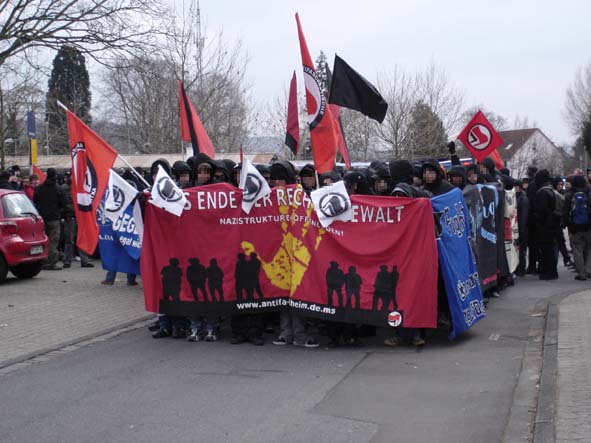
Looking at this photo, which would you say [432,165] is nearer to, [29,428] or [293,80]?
[293,80]

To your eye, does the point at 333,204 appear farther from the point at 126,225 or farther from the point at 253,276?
the point at 126,225

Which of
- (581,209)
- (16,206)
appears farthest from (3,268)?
(581,209)

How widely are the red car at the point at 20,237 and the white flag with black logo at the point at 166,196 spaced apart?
6.03 metres

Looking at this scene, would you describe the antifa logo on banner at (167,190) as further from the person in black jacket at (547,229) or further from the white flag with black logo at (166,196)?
the person in black jacket at (547,229)

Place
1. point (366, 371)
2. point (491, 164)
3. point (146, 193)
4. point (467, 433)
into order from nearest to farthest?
point (467, 433) < point (366, 371) < point (146, 193) < point (491, 164)

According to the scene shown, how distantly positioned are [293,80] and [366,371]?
6.34 meters

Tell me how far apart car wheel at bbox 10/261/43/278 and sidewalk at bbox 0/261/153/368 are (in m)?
0.18

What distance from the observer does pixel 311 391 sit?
6.76m

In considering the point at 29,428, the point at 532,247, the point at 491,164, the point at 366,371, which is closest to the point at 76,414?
the point at 29,428

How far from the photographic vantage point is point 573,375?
6.95 meters

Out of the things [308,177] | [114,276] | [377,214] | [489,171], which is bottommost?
[114,276]

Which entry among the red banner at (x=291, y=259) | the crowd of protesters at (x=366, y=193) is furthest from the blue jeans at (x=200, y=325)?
the red banner at (x=291, y=259)

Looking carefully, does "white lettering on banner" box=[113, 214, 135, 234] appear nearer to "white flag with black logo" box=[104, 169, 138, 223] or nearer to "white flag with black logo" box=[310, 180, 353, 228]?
"white flag with black logo" box=[104, 169, 138, 223]

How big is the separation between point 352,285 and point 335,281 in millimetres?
193
